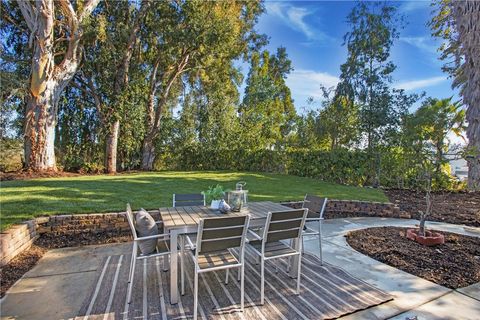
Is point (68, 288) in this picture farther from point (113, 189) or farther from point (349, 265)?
point (113, 189)

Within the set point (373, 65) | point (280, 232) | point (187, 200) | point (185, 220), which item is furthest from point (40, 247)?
point (373, 65)

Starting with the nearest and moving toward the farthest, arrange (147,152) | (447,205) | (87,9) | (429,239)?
(429,239)
(447,205)
(87,9)
(147,152)

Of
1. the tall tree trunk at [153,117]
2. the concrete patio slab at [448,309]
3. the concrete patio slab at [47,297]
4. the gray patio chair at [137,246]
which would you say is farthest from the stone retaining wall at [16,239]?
the tall tree trunk at [153,117]

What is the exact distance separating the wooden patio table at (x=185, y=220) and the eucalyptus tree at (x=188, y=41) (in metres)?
9.54

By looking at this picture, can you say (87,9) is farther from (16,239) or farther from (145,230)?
(145,230)

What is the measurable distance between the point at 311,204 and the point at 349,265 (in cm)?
96

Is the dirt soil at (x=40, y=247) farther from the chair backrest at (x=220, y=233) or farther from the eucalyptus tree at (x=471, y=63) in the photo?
the eucalyptus tree at (x=471, y=63)

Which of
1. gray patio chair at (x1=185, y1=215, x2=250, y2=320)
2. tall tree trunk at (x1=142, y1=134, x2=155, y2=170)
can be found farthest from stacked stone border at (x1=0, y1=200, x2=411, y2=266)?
tall tree trunk at (x1=142, y1=134, x2=155, y2=170)

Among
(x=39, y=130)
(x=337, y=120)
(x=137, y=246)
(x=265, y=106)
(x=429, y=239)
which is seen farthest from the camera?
(x=265, y=106)

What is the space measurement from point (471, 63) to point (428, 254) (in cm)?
740

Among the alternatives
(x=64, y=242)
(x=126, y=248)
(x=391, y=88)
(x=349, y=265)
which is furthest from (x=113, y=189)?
(x=391, y=88)

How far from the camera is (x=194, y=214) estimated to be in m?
2.97

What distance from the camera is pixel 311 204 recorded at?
12.5ft

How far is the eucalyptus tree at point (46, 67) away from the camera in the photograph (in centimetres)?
777
